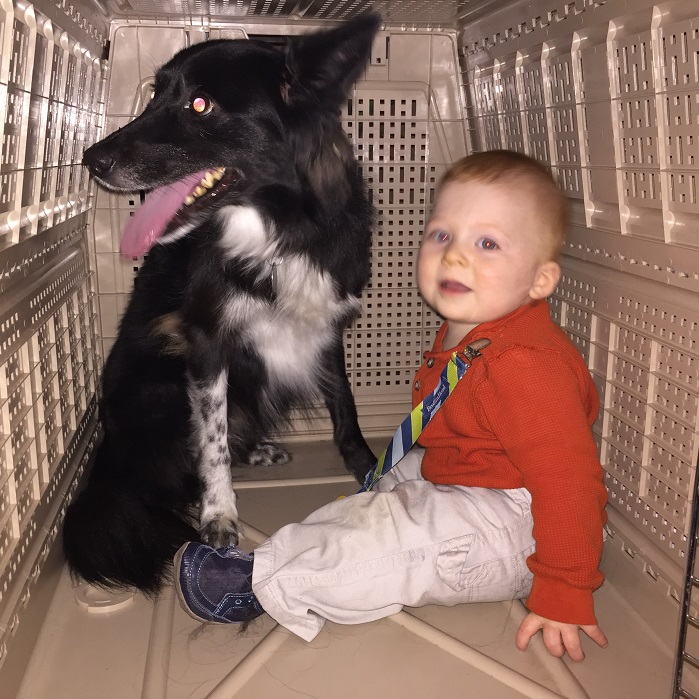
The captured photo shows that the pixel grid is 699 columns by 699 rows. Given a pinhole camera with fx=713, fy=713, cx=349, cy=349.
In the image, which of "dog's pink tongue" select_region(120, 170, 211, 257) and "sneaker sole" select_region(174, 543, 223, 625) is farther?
"dog's pink tongue" select_region(120, 170, 211, 257)

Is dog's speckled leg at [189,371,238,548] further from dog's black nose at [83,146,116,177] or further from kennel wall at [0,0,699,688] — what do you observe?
dog's black nose at [83,146,116,177]

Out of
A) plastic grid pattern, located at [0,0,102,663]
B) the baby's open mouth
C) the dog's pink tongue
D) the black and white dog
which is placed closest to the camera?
plastic grid pattern, located at [0,0,102,663]

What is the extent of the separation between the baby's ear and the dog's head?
528 millimetres

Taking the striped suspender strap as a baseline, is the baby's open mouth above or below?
above

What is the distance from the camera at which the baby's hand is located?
4.06 feet

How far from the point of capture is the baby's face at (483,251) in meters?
1.36

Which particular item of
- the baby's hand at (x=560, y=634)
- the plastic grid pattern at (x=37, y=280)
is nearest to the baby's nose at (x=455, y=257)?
the baby's hand at (x=560, y=634)

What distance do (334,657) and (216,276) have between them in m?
0.90

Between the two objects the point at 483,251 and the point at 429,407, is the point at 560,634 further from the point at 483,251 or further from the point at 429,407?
the point at 483,251

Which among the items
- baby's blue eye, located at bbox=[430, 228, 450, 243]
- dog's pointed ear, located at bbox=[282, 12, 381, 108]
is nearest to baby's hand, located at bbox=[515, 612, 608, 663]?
baby's blue eye, located at bbox=[430, 228, 450, 243]

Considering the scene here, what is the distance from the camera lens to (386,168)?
2172 mm

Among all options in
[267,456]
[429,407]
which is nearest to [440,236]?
[429,407]

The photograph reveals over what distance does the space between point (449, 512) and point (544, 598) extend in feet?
0.75

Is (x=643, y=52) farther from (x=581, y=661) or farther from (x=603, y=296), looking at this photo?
(x=581, y=661)
